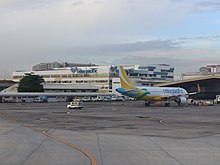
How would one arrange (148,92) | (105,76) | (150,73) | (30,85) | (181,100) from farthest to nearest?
(150,73)
(105,76)
(30,85)
(181,100)
(148,92)

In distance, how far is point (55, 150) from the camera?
17531 mm

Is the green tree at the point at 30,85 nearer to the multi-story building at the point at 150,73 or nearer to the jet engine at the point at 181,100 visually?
the multi-story building at the point at 150,73

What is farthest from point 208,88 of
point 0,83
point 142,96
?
point 0,83

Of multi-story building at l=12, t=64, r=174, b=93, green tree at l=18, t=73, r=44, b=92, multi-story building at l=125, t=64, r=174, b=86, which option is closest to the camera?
green tree at l=18, t=73, r=44, b=92

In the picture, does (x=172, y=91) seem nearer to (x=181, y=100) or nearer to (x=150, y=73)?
(x=181, y=100)

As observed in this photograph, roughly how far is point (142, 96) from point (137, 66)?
337 ft

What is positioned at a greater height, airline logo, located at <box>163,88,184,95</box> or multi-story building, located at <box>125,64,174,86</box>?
multi-story building, located at <box>125,64,174,86</box>

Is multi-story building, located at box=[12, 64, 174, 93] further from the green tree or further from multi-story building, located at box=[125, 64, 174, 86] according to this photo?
the green tree

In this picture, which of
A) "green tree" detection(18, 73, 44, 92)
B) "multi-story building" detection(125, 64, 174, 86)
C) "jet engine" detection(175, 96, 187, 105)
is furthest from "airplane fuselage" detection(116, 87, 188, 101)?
"multi-story building" detection(125, 64, 174, 86)

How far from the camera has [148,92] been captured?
273 ft

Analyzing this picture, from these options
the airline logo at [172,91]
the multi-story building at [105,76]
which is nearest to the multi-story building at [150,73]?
the multi-story building at [105,76]

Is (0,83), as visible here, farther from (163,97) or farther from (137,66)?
(163,97)

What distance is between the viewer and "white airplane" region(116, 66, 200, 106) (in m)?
82.0

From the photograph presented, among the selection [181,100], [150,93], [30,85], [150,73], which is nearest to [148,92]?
[150,93]
